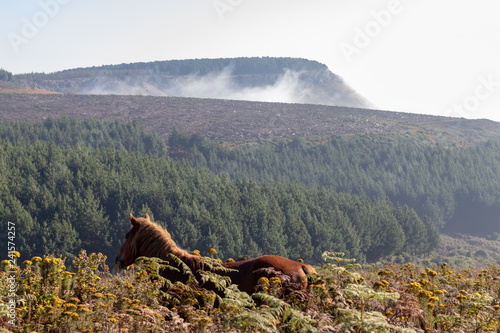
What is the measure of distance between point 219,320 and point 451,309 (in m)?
3.51

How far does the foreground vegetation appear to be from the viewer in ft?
14.1

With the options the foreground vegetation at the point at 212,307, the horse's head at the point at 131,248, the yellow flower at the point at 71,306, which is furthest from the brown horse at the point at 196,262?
Answer: the yellow flower at the point at 71,306

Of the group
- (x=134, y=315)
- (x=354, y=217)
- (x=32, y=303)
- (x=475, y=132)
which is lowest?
(x=354, y=217)

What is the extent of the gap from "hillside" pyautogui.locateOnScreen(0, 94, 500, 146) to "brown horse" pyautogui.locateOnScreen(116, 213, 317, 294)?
329 ft

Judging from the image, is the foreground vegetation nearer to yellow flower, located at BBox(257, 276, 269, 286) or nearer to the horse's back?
yellow flower, located at BBox(257, 276, 269, 286)

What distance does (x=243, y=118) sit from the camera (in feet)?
410

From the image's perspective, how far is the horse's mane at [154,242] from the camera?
763 centimetres

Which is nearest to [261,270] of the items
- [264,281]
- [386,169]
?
[264,281]

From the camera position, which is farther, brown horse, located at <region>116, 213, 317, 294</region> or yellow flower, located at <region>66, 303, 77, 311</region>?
brown horse, located at <region>116, 213, 317, 294</region>

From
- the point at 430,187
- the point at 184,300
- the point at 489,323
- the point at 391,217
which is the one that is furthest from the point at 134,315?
the point at 430,187

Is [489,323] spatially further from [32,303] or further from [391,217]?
[391,217]

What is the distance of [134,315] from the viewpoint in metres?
4.55

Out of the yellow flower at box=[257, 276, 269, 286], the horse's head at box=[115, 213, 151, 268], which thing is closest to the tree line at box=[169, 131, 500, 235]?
the horse's head at box=[115, 213, 151, 268]

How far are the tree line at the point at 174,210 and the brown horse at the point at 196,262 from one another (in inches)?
1885
